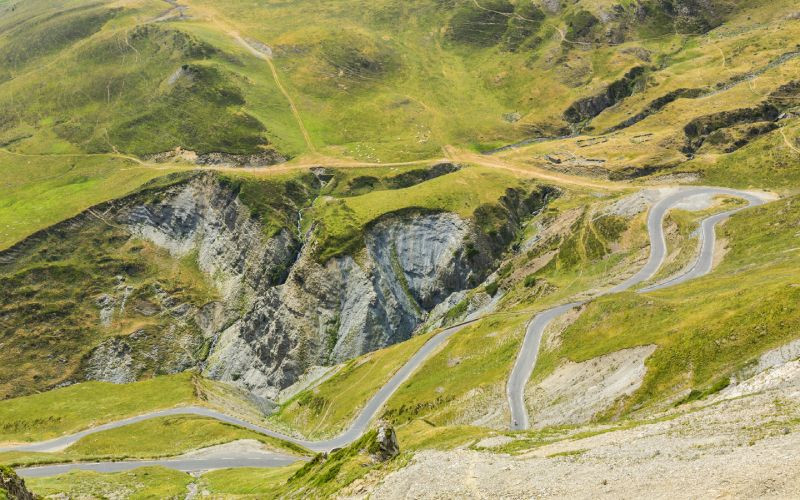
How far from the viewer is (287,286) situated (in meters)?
151

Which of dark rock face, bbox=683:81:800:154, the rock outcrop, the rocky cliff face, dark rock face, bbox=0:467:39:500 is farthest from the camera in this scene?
dark rock face, bbox=683:81:800:154

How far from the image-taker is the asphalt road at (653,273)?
78250 mm

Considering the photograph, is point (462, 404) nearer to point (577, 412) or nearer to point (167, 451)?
point (577, 412)

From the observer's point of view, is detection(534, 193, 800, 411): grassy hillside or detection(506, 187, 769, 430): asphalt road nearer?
detection(534, 193, 800, 411): grassy hillside

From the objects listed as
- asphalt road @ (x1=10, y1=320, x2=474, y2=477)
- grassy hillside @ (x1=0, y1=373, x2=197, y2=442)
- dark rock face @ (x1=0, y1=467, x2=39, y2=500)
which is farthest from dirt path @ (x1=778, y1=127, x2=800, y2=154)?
dark rock face @ (x1=0, y1=467, x2=39, y2=500)

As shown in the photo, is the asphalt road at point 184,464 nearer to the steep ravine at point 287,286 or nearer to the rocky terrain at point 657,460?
the rocky terrain at point 657,460

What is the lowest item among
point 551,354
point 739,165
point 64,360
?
point 64,360

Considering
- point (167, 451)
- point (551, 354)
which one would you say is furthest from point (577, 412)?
point (167, 451)

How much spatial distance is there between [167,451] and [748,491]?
88.1 metres

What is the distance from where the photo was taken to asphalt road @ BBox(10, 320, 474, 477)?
82.8m

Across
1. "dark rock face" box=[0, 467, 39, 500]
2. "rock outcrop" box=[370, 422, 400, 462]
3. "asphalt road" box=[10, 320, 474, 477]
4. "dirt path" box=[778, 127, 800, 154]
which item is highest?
"dirt path" box=[778, 127, 800, 154]

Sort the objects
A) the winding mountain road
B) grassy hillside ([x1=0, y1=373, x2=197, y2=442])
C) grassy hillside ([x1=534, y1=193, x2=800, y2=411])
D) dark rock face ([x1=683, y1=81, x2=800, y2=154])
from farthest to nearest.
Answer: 1. dark rock face ([x1=683, y1=81, x2=800, y2=154])
2. grassy hillside ([x1=0, y1=373, x2=197, y2=442])
3. the winding mountain road
4. grassy hillside ([x1=534, y1=193, x2=800, y2=411])

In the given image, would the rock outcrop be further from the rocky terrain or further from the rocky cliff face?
the rocky cliff face

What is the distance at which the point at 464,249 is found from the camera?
15250 cm
